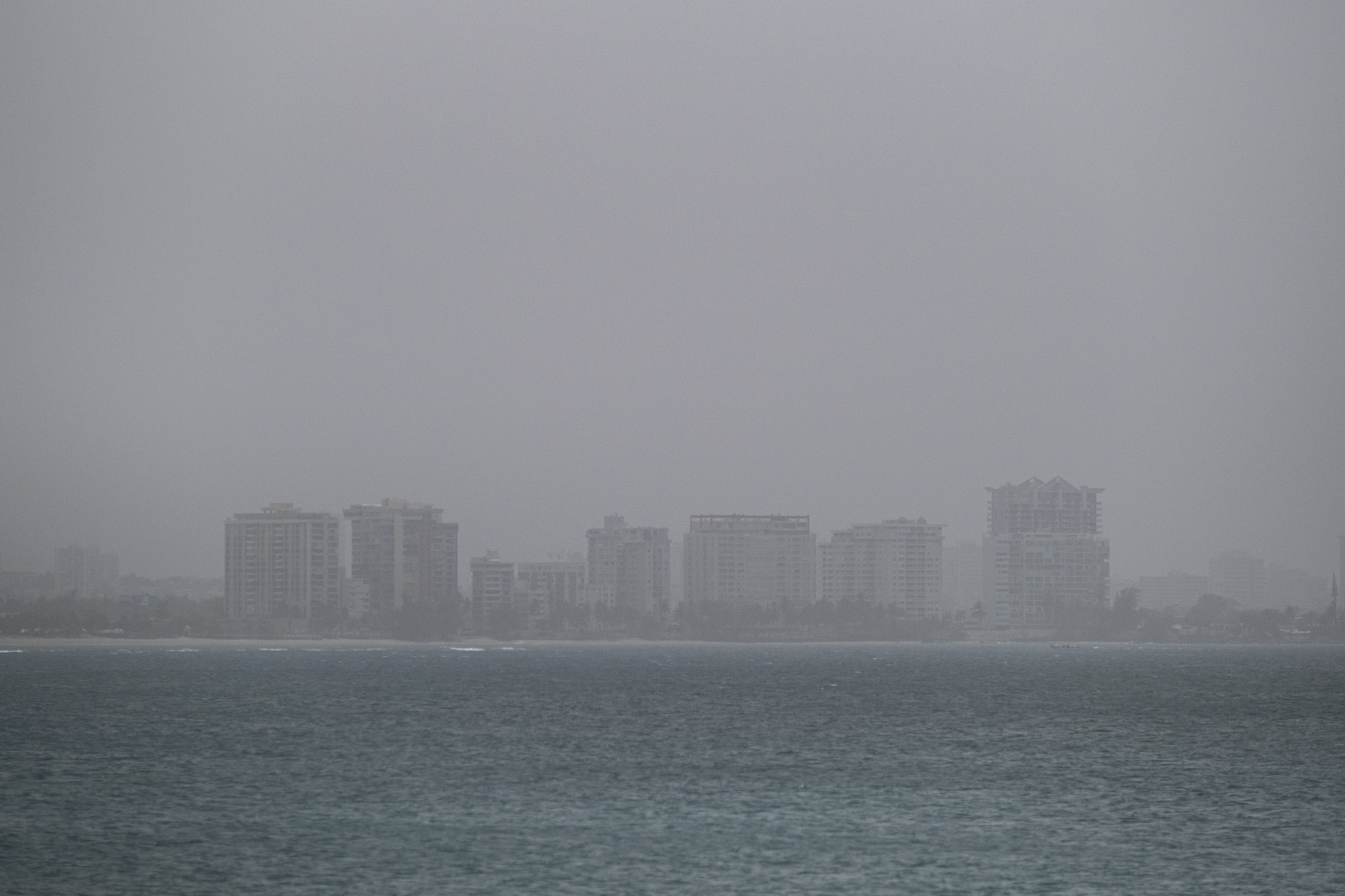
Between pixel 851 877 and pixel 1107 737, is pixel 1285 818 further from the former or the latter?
pixel 1107 737

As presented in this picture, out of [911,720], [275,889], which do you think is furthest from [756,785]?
[911,720]

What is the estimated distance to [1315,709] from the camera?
14400 cm

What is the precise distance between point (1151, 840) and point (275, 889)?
31690 mm

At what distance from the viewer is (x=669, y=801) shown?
74812mm

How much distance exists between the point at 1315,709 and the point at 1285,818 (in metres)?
79.2

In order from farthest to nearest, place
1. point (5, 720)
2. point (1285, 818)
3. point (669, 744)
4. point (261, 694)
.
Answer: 1. point (261, 694)
2. point (5, 720)
3. point (669, 744)
4. point (1285, 818)

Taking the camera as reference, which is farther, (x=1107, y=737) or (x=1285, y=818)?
(x=1107, y=737)

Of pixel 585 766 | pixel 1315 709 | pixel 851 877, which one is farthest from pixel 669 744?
pixel 1315 709

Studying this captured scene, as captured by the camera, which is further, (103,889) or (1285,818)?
(1285,818)

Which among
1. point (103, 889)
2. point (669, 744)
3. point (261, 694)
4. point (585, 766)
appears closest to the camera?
point (103, 889)

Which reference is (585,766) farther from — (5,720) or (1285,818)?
(5,720)

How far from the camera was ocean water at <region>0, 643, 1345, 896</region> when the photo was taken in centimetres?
5634

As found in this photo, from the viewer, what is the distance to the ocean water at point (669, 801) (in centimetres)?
5634

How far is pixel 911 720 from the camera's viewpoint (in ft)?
411
